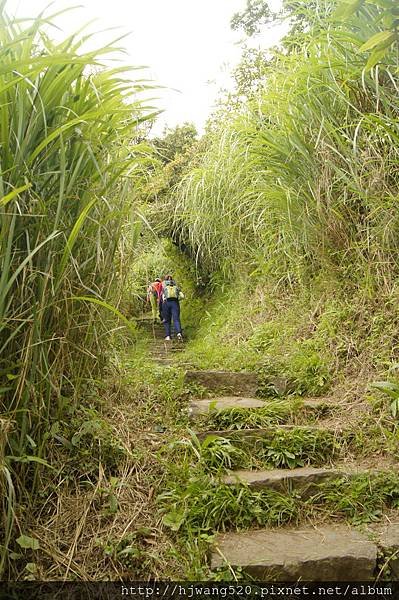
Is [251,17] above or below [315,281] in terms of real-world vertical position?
above

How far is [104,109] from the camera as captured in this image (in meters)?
1.80

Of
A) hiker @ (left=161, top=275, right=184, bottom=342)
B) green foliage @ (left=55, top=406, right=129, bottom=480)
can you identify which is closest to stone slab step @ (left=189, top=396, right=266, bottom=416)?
green foliage @ (left=55, top=406, right=129, bottom=480)

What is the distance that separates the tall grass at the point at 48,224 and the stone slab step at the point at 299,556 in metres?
0.75

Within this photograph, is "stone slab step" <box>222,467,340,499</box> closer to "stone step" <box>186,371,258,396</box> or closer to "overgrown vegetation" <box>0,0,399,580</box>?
"overgrown vegetation" <box>0,0,399,580</box>

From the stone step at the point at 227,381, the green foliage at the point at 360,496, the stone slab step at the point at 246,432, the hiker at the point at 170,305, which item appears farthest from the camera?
the hiker at the point at 170,305

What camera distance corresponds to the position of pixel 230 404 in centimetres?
267

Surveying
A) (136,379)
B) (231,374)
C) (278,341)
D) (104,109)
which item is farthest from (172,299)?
(104,109)

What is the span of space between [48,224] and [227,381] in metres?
1.78

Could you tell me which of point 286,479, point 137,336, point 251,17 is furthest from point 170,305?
point 251,17

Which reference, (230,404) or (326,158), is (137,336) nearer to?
(230,404)

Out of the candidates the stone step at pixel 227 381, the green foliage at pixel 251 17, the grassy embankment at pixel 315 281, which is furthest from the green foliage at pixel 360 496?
the green foliage at pixel 251 17

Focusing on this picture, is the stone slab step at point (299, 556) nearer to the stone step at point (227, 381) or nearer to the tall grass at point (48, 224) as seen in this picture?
the tall grass at point (48, 224)

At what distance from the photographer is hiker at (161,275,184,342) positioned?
621cm

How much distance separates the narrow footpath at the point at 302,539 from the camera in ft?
5.46
